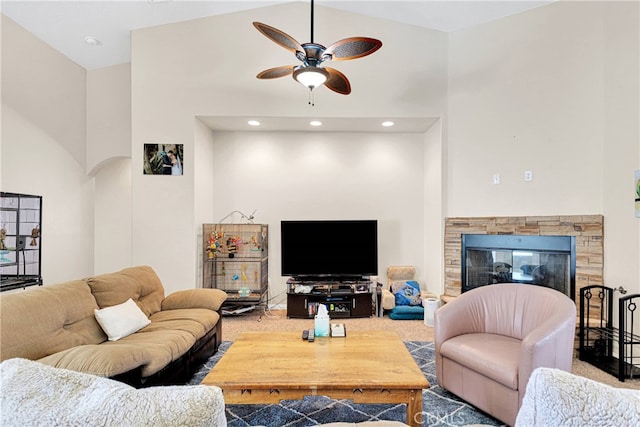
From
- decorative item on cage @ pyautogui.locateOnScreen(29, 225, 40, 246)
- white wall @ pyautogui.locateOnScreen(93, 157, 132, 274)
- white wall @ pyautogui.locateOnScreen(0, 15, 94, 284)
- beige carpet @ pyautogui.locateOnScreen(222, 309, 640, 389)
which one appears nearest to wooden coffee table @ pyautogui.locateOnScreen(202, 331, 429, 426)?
beige carpet @ pyautogui.locateOnScreen(222, 309, 640, 389)

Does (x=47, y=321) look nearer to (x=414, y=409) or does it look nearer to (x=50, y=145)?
(x=414, y=409)

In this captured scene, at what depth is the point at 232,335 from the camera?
153 inches

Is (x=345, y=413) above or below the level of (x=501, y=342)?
below

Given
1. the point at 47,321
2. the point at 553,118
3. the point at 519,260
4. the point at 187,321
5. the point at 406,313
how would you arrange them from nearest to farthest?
the point at 47,321 → the point at 187,321 → the point at 553,118 → the point at 519,260 → the point at 406,313

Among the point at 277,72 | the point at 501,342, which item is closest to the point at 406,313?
the point at 501,342

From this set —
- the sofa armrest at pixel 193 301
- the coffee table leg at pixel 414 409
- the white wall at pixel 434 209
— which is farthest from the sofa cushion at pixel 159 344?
the white wall at pixel 434 209

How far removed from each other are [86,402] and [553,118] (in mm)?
4547

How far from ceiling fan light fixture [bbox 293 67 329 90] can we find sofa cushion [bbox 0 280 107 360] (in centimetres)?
237

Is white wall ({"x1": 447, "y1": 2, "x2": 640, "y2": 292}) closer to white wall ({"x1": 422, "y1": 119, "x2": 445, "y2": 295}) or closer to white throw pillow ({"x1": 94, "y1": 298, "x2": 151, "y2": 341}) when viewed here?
white wall ({"x1": 422, "y1": 119, "x2": 445, "y2": 295})

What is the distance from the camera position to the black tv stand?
4.46 metres

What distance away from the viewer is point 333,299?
4.48 meters

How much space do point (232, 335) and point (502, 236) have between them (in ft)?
11.2

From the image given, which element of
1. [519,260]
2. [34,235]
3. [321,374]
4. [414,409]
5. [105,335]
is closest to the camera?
[414,409]

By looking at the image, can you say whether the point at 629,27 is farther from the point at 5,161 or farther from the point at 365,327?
the point at 5,161
